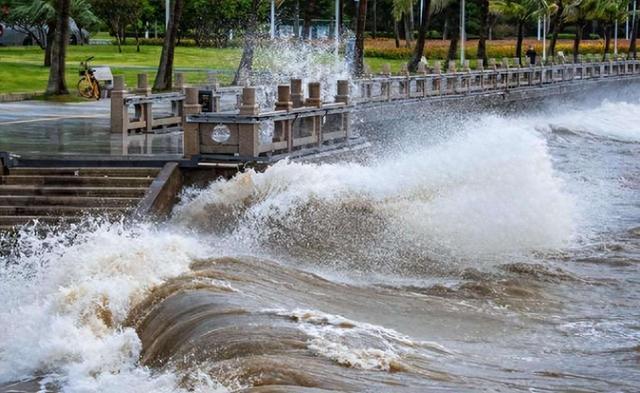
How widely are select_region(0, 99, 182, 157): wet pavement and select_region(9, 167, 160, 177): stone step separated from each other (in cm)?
78

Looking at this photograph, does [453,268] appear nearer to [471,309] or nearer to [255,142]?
[471,309]

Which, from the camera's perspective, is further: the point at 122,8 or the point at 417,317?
the point at 122,8

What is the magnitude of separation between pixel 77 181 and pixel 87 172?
337mm

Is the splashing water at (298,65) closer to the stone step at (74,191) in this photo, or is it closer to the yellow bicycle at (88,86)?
the yellow bicycle at (88,86)

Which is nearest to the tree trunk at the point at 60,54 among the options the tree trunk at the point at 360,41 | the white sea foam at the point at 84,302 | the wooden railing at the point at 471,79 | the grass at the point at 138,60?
the grass at the point at 138,60

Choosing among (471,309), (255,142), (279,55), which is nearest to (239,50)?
(279,55)

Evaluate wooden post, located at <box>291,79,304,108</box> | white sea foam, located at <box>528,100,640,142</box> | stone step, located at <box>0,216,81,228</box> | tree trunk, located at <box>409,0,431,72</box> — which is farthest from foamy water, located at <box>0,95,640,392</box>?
tree trunk, located at <box>409,0,431,72</box>

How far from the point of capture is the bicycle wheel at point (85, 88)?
1561 inches

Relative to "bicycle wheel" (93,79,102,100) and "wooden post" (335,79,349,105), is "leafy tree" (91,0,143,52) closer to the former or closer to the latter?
"bicycle wheel" (93,79,102,100)

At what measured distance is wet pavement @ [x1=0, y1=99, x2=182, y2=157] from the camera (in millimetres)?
22609

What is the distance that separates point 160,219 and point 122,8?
5792 centimetres

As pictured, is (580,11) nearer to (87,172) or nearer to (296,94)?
(296,94)

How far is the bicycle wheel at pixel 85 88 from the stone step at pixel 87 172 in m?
19.1

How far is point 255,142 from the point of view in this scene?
70.5ft
